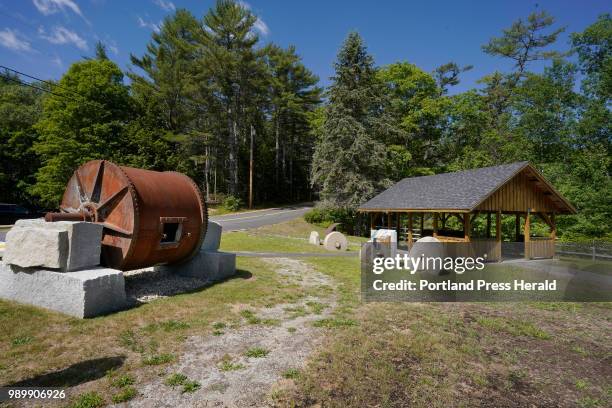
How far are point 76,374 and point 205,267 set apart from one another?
6.01 meters

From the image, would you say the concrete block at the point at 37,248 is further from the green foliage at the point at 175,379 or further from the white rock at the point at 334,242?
the white rock at the point at 334,242

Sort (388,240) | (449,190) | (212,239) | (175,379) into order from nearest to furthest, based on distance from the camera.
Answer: (175,379), (212,239), (388,240), (449,190)

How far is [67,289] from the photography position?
23.0 ft

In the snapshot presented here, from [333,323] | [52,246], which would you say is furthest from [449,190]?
[52,246]

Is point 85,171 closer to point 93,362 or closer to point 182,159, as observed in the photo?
point 93,362

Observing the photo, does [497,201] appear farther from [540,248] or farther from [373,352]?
[373,352]

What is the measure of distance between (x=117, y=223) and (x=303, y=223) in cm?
2591

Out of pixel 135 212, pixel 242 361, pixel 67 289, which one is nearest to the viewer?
pixel 242 361

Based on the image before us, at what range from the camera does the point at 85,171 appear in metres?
9.26

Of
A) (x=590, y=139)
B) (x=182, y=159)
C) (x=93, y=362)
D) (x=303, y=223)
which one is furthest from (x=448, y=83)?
(x=93, y=362)

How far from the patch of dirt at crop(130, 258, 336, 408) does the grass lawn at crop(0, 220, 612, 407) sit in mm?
220

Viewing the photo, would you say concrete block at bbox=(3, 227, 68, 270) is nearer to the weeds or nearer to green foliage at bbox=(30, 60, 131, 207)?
the weeds

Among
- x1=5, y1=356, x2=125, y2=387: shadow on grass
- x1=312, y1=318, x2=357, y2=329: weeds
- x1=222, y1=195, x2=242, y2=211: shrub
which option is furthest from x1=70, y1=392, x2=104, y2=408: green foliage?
x1=222, y1=195, x2=242, y2=211: shrub

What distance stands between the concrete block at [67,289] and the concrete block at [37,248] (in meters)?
0.24
